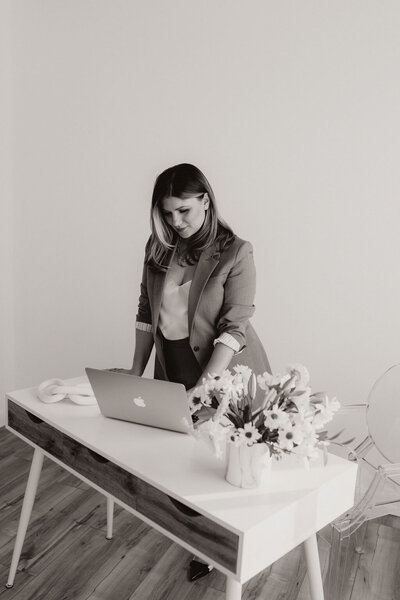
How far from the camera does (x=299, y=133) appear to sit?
2.62m

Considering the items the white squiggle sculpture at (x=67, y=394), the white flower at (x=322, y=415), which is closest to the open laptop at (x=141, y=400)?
the white squiggle sculpture at (x=67, y=394)

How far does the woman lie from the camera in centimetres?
187

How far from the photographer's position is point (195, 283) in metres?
1.91

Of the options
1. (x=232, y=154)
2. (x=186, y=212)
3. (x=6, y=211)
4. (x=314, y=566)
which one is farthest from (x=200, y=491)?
(x=6, y=211)

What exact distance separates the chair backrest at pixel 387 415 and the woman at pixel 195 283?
0.50 meters

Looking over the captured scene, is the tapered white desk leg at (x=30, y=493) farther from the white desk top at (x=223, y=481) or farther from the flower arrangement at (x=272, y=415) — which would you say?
the flower arrangement at (x=272, y=415)

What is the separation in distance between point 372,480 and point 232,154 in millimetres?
1683

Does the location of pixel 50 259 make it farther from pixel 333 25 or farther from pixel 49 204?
pixel 333 25

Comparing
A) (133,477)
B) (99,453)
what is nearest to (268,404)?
(133,477)

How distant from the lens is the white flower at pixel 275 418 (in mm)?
1211

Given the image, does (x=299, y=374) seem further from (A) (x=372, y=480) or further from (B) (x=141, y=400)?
(A) (x=372, y=480)

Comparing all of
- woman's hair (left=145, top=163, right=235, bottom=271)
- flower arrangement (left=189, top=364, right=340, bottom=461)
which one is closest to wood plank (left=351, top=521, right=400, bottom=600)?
flower arrangement (left=189, top=364, right=340, bottom=461)

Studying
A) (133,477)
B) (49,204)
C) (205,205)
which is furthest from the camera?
(49,204)

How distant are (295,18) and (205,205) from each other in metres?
1.27
